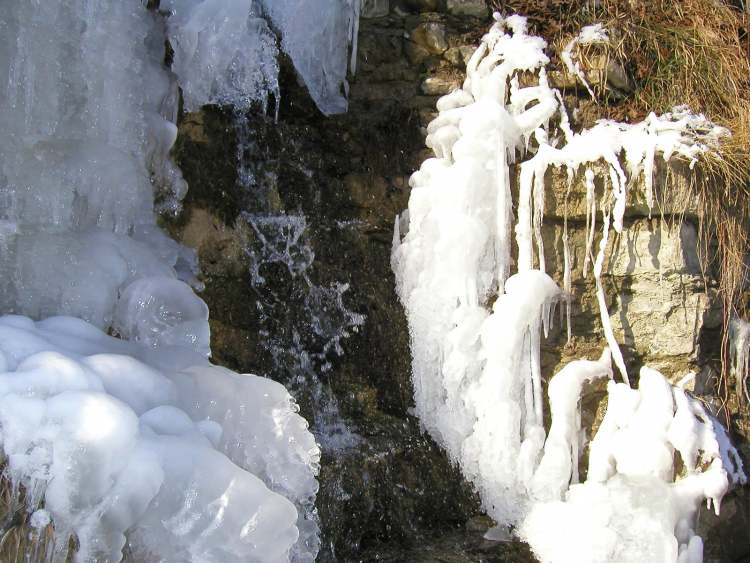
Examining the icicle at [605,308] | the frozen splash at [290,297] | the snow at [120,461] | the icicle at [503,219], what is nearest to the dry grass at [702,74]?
the icicle at [605,308]

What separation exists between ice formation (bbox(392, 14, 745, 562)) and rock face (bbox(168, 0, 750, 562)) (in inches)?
3.7

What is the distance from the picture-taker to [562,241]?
11.2 ft

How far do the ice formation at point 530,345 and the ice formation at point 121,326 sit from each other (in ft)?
2.70

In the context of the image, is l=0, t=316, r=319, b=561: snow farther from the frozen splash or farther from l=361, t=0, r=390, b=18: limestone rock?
l=361, t=0, r=390, b=18: limestone rock

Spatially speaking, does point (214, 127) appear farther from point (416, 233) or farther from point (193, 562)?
point (193, 562)

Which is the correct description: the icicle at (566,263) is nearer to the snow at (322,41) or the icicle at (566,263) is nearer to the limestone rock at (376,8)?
the snow at (322,41)

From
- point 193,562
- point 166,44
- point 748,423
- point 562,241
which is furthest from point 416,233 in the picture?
point 193,562

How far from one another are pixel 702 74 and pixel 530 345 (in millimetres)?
1393

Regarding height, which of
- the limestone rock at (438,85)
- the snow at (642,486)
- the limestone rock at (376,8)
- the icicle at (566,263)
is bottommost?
the snow at (642,486)

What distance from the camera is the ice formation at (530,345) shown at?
125 inches

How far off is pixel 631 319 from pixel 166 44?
2120 millimetres

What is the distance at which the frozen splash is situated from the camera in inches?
142

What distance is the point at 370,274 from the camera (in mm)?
3754

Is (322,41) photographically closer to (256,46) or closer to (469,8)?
(256,46)
